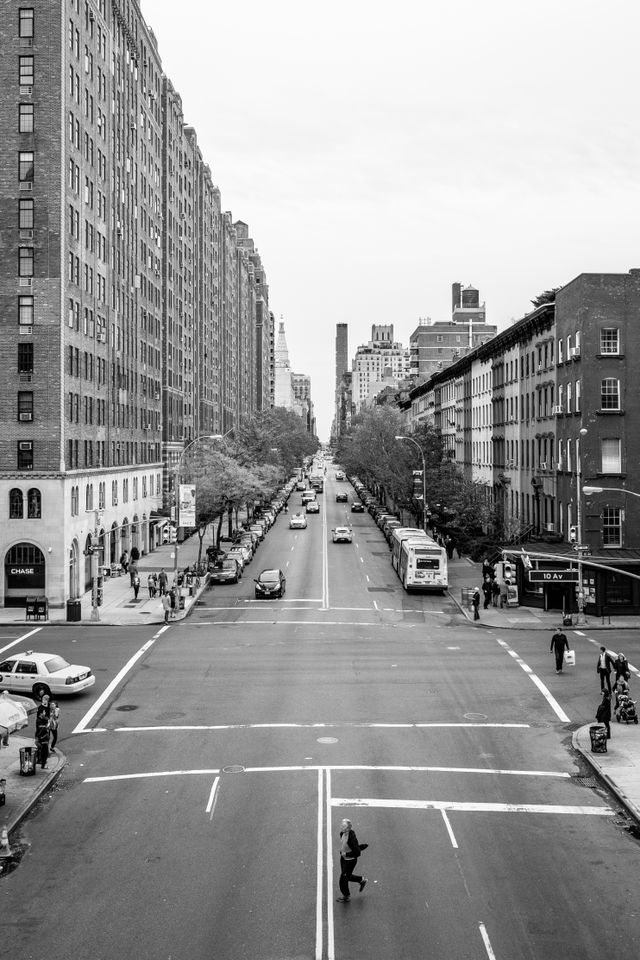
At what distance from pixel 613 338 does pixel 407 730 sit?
108 ft

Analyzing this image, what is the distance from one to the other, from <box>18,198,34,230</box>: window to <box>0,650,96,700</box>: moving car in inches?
1194

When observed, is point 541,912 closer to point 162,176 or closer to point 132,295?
point 132,295

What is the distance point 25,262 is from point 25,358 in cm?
568

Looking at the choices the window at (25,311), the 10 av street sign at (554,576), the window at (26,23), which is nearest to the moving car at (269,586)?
the 10 av street sign at (554,576)

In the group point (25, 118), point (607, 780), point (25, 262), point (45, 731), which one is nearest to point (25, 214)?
point (25, 262)

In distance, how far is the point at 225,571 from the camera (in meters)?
59.0

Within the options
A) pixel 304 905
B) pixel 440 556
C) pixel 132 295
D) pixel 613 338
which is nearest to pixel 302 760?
pixel 304 905

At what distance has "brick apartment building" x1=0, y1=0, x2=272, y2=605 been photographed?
5022 cm

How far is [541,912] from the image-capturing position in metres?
14.2

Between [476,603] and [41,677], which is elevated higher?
[476,603]

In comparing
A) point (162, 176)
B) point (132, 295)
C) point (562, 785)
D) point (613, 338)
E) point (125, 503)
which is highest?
point (162, 176)

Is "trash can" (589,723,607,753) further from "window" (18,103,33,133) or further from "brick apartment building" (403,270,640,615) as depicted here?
"window" (18,103,33,133)

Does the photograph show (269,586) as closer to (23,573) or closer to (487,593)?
(487,593)

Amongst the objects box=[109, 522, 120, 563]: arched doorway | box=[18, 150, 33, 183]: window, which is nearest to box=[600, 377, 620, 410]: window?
box=[18, 150, 33, 183]: window
